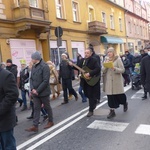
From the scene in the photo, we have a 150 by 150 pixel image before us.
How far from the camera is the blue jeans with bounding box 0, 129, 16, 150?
→ 10.8 feet

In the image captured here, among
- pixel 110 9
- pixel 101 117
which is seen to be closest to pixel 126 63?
pixel 101 117

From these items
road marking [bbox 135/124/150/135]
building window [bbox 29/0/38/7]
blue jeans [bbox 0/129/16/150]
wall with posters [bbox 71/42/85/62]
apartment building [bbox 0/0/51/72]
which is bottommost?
road marking [bbox 135/124/150/135]

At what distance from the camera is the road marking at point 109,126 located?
524 centimetres

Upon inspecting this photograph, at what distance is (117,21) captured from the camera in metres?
32.1

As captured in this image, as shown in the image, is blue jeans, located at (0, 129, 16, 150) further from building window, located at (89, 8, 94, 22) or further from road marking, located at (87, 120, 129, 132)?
building window, located at (89, 8, 94, 22)

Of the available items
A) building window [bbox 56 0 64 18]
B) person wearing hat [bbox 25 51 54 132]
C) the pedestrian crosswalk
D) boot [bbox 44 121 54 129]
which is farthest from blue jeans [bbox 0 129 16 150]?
building window [bbox 56 0 64 18]

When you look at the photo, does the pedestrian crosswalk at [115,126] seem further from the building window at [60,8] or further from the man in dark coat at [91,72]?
the building window at [60,8]

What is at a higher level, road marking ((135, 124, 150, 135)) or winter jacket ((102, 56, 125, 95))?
winter jacket ((102, 56, 125, 95))

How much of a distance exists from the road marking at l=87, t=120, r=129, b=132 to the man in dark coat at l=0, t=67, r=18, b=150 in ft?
8.33

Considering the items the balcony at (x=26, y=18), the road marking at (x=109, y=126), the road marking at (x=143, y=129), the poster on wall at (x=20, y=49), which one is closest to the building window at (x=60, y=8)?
the balcony at (x=26, y=18)

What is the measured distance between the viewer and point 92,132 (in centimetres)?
512

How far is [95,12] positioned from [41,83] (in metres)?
21.5

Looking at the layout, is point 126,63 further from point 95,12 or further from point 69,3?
point 95,12

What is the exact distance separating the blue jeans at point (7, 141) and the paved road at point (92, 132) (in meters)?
1.12
